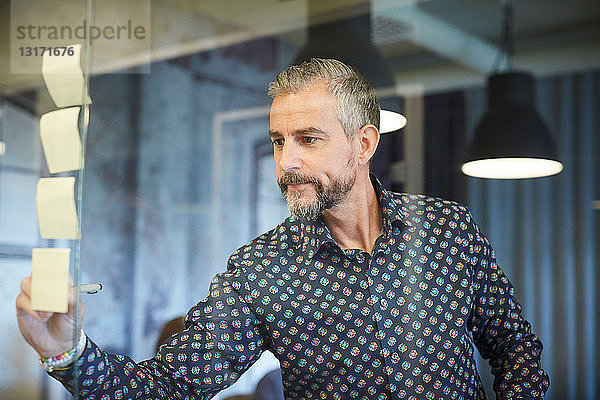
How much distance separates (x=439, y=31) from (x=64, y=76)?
106 centimetres

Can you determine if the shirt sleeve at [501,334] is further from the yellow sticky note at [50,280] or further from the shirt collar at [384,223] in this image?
the yellow sticky note at [50,280]

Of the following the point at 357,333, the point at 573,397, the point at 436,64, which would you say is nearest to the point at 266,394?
the point at 357,333

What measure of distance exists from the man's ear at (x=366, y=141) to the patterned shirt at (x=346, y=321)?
9 cm

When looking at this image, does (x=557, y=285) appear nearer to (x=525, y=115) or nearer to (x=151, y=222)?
(x=525, y=115)

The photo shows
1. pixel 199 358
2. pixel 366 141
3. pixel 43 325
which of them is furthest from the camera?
pixel 366 141

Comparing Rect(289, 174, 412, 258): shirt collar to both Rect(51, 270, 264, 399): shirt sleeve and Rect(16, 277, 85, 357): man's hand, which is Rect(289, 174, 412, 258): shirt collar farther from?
Rect(16, 277, 85, 357): man's hand

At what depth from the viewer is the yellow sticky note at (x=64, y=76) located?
3.81 ft

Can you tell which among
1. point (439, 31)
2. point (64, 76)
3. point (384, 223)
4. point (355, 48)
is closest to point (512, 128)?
point (439, 31)

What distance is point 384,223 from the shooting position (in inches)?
56.1

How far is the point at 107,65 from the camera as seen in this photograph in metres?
1.63

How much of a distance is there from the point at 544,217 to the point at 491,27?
1.74ft

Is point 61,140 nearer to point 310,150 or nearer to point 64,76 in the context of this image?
point 64,76


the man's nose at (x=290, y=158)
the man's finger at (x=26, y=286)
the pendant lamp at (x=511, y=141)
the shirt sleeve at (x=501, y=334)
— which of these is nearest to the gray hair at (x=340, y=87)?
the man's nose at (x=290, y=158)

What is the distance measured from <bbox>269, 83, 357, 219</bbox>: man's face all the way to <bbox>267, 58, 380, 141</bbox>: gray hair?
0.6 inches
